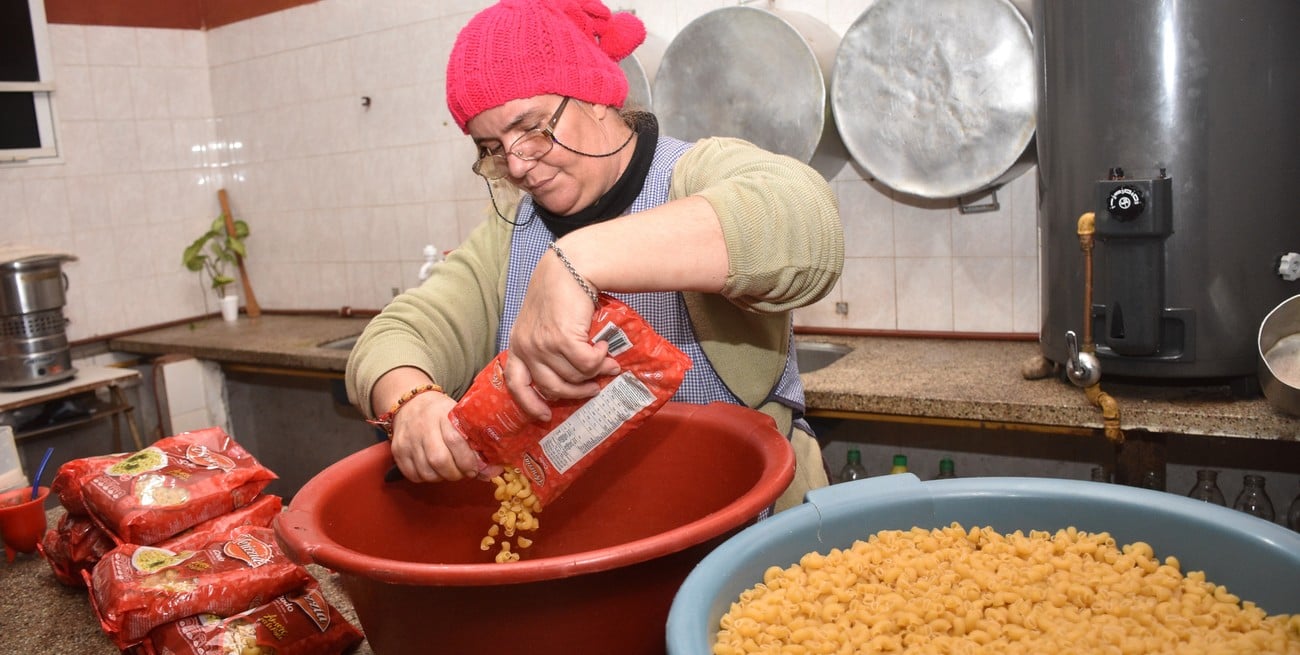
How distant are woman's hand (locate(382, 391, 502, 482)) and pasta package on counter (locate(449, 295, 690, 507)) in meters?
0.01

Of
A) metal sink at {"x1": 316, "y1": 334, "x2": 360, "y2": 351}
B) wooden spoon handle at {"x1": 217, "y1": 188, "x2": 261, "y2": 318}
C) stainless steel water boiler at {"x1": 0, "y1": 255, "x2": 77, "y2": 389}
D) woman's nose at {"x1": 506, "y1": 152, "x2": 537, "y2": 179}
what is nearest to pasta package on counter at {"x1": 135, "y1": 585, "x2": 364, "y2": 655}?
woman's nose at {"x1": 506, "y1": 152, "x2": 537, "y2": 179}

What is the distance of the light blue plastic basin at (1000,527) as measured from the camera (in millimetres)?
840

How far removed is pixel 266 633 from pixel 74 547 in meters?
0.44

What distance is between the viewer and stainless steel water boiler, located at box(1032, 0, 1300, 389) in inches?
72.2

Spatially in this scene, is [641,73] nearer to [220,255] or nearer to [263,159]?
[263,159]

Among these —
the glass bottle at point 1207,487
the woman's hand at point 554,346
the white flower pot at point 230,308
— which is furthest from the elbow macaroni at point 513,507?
the white flower pot at point 230,308

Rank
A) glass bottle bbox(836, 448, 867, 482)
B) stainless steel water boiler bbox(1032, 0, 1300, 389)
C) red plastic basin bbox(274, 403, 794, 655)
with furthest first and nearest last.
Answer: glass bottle bbox(836, 448, 867, 482) < stainless steel water boiler bbox(1032, 0, 1300, 389) < red plastic basin bbox(274, 403, 794, 655)

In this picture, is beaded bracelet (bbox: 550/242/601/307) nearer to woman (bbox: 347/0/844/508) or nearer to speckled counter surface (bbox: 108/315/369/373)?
woman (bbox: 347/0/844/508)

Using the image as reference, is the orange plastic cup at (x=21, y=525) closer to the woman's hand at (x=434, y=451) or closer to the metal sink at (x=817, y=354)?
the woman's hand at (x=434, y=451)

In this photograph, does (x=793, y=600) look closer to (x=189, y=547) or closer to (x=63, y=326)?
(x=189, y=547)

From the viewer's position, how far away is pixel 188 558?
1.14 m

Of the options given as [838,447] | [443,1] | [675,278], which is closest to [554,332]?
[675,278]

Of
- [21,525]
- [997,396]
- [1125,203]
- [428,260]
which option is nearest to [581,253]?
[21,525]

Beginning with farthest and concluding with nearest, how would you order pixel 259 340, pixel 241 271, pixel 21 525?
pixel 241 271, pixel 259 340, pixel 21 525
